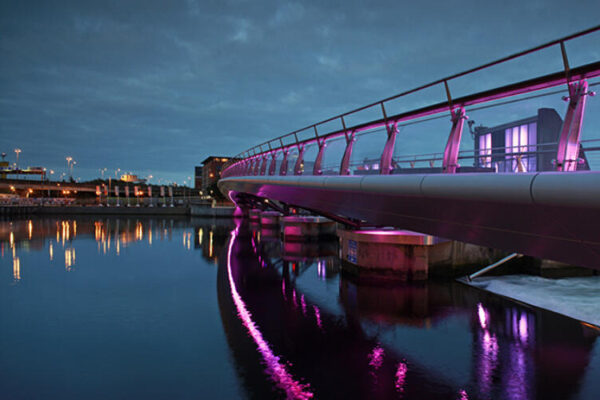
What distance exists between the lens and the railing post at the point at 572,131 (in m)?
5.70

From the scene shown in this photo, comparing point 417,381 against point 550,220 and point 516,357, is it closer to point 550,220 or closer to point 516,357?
point 516,357

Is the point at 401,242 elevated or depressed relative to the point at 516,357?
elevated

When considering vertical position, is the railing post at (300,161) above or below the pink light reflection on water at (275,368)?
above

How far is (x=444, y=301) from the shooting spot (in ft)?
48.0

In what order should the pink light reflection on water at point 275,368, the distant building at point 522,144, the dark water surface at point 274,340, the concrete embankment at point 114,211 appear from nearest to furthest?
1. the distant building at point 522,144
2. the pink light reflection on water at point 275,368
3. the dark water surface at point 274,340
4. the concrete embankment at point 114,211

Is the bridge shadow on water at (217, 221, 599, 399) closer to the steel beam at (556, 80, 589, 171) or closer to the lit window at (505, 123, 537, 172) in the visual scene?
the lit window at (505, 123, 537, 172)

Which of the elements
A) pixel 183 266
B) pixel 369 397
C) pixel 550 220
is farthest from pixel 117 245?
pixel 550 220

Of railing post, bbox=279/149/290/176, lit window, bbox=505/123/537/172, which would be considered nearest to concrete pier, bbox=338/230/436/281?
railing post, bbox=279/149/290/176

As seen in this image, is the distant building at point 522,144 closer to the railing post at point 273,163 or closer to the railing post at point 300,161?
the railing post at point 300,161

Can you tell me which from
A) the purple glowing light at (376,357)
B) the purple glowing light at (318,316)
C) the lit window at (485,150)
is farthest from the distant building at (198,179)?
the lit window at (485,150)

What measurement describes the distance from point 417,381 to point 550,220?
4.36m

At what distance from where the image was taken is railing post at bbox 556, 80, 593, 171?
5703 millimetres

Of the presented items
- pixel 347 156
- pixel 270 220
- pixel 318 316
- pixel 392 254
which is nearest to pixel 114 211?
pixel 270 220

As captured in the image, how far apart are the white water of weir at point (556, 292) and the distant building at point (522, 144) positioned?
9.10 m
